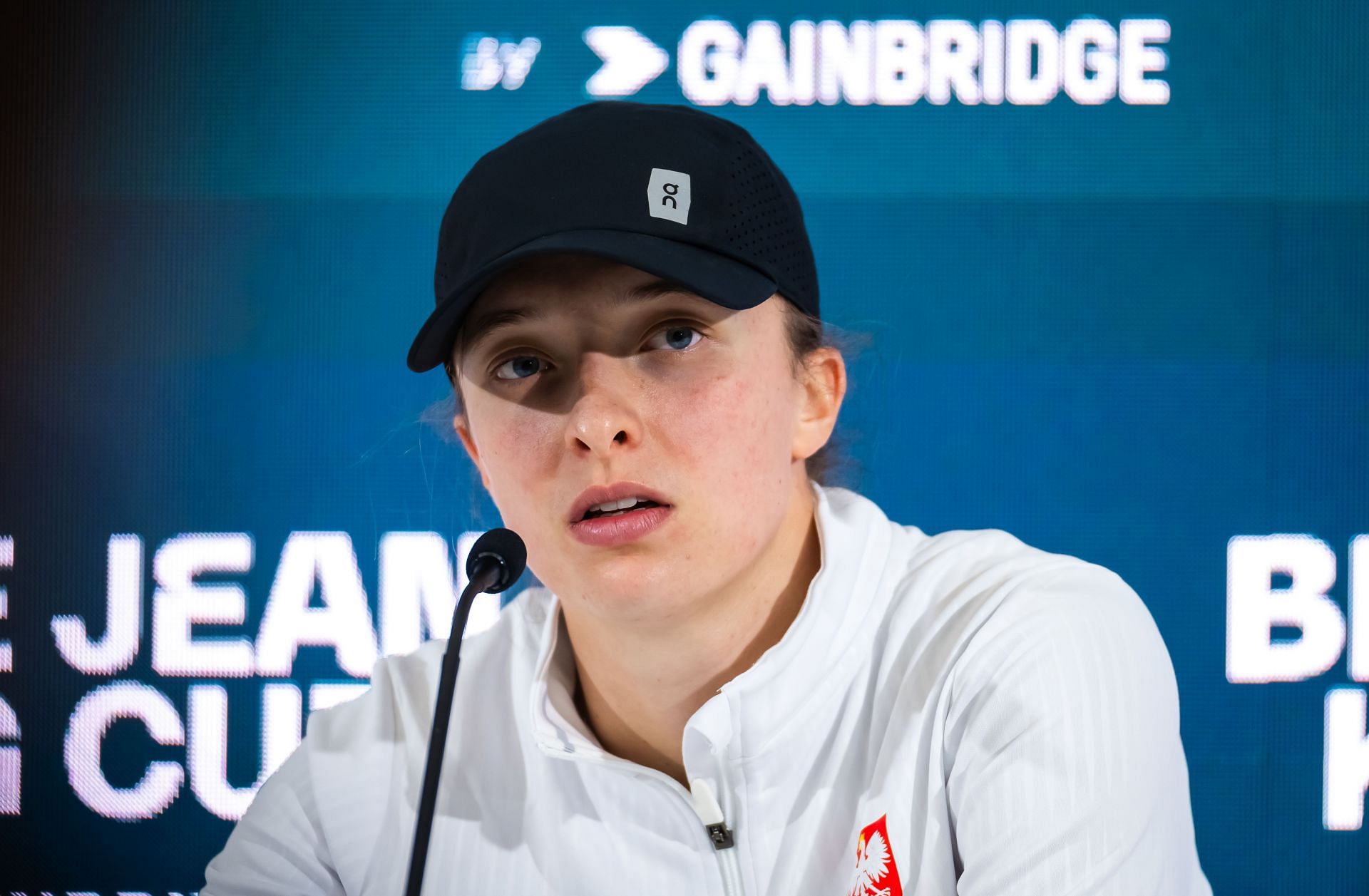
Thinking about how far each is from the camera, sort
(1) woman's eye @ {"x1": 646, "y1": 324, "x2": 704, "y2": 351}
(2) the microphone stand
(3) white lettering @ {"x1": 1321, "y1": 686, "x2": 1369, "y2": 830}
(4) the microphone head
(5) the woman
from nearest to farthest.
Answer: (2) the microphone stand
(4) the microphone head
(5) the woman
(1) woman's eye @ {"x1": 646, "y1": 324, "x2": 704, "y2": 351}
(3) white lettering @ {"x1": 1321, "y1": 686, "x2": 1369, "y2": 830}

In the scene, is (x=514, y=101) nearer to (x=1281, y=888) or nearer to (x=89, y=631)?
(x=89, y=631)

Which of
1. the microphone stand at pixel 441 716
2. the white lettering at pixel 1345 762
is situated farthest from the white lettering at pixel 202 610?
the white lettering at pixel 1345 762

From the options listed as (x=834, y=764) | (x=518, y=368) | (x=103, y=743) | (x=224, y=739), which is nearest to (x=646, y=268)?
(x=518, y=368)

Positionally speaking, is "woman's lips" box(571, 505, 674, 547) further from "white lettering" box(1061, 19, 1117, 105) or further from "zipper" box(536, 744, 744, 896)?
"white lettering" box(1061, 19, 1117, 105)

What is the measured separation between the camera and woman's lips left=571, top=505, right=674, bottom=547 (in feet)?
3.44

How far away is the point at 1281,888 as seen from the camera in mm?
1817

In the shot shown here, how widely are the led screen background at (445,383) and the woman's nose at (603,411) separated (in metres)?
0.82

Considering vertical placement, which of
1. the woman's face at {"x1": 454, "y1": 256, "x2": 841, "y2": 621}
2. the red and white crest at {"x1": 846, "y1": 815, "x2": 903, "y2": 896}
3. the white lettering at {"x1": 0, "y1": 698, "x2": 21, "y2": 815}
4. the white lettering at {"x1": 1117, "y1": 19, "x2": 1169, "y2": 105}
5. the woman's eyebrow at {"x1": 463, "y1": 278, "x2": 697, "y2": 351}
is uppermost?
the white lettering at {"x1": 1117, "y1": 19, "x2": 1169, "y2": 105}

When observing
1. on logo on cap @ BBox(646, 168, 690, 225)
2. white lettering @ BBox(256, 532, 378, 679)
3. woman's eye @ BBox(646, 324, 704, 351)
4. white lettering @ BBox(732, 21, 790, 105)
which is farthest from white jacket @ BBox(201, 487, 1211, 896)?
white lettering @ BBox(732, 21, 790, 105)

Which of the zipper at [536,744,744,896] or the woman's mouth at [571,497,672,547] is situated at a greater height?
the woman's mouth at [571,497,672,547]

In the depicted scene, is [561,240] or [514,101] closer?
[561,240]

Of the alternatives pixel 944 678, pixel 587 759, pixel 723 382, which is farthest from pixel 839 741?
pixel 723 382

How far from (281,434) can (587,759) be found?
994mm

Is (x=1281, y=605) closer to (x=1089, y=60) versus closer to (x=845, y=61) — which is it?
(x=1089, y=60)
